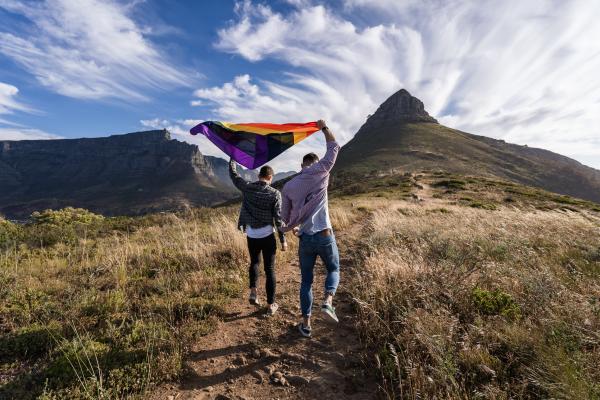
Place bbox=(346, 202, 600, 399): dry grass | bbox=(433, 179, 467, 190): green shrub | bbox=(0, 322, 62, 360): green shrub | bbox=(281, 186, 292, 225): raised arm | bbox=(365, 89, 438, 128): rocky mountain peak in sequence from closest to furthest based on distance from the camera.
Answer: bbox=(346, 202, 600, 399): dry grass, bbox=(0, 322, 62, 360): green shrub, bbox=(281, 186, 292, 225): raised arm, bbox=(433, 179, 467, 190): green shrub, bbox=(365, 89, 438, 128): rocky mountain peak

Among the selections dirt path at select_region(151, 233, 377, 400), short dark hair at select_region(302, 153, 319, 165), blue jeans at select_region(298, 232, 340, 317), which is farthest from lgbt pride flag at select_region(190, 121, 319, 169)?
dirt path at select_region(151, 233, 377, 400)

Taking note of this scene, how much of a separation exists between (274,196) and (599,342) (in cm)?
447

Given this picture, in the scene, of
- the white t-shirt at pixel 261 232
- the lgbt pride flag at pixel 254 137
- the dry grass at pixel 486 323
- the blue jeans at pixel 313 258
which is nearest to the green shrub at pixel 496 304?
the dry grass at pixel 486 323

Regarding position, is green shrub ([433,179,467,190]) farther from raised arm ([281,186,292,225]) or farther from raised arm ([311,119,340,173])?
raised arm ([281,186,292,225])

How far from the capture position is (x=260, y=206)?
544 cm

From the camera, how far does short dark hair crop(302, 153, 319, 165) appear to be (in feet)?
15.8

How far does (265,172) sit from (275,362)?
3.09 meters

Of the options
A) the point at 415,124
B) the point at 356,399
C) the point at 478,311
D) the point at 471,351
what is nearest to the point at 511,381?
the point at 471,351

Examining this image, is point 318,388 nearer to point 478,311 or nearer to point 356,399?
point 356,399

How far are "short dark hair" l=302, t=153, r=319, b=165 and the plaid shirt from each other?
0.97m

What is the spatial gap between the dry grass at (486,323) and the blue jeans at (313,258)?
0.57 m

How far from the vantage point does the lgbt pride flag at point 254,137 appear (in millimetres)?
6145

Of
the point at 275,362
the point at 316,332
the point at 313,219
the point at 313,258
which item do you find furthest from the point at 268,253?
the point at 275,362

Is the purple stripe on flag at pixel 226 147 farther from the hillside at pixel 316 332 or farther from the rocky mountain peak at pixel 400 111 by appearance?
the rocky mountain peak at pixel 400 111
